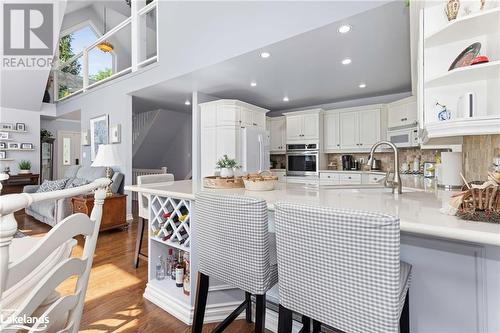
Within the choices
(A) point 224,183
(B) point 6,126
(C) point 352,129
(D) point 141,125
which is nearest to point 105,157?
(A) point 224,183

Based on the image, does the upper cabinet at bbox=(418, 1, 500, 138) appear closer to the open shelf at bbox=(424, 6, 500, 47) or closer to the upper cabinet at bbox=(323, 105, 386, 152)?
the open shelf at bbox=(424, 6, 500, 47)

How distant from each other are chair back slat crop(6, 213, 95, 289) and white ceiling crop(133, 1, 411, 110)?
2583 mm

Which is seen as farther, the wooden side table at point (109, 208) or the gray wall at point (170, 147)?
the gray wall at point (170, 147)

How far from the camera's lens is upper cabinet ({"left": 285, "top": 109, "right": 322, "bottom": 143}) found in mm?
5219

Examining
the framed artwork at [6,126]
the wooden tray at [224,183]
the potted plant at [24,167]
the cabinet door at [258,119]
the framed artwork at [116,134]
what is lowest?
the wooden tray at [224,183]

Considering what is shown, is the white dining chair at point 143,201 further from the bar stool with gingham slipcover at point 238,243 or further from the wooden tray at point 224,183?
the bar stool with gingham slipcover at point 238,243

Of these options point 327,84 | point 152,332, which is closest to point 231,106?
point 327,84

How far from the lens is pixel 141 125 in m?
7.09

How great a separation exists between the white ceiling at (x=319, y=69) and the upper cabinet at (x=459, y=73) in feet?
2.90

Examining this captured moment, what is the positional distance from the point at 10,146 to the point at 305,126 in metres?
7.37

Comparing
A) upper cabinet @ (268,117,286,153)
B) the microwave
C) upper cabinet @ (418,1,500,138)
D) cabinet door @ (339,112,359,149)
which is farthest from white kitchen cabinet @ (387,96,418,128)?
upper cabinet @ (418,1,500,138)

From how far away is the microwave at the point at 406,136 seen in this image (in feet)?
13.3

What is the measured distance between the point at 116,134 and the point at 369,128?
4.93 meters

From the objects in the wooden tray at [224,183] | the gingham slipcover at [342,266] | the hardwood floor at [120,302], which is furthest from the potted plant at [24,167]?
the gingham slipcover at [342,266]
